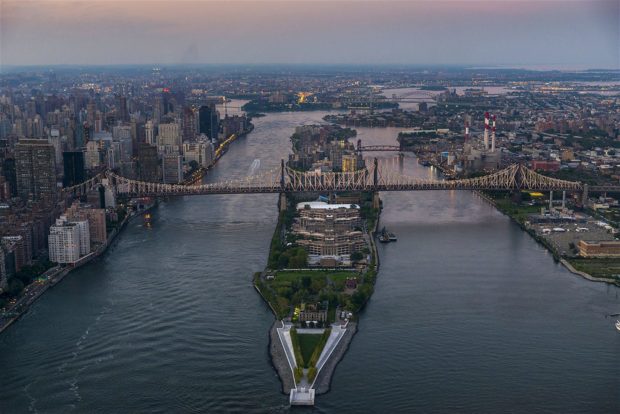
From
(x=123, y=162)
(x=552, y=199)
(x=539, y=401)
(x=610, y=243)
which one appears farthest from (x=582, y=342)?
(x=123, y=162)

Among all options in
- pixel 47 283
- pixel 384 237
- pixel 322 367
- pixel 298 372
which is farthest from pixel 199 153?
pixel 298 372

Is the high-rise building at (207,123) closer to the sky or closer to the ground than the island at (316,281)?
closer to the sky

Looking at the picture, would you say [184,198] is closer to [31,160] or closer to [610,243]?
[31,160]

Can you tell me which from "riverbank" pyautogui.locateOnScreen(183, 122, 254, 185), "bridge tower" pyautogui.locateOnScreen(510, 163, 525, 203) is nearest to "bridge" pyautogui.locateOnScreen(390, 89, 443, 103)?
"riverbank" pyautogui.locateOnScreen(183, 122, 254, 185)

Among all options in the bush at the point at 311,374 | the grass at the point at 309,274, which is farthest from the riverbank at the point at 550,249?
the bush at the point at 311,374

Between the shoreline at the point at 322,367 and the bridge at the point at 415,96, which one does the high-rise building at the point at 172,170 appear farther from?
the bridge at the point at 415,96

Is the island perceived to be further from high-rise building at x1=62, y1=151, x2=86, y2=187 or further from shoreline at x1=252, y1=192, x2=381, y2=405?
high-rise building at x1=62, y1=151, x2=86, y2=187

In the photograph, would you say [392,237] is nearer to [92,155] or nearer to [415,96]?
[92,155]

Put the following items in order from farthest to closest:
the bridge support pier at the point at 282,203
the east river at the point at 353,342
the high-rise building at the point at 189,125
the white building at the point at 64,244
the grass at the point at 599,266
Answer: the high-rise building at the point at 189,125
the bridge support pier at the point at 282,203
the white building at the point at 64,244
the grass at the point at 599,266
the east river at the point at 353,342
